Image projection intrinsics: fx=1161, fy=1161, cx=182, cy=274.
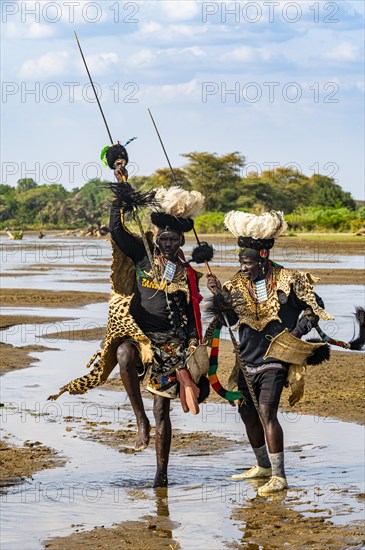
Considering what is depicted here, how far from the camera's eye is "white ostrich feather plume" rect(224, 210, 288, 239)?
7461 millimetres

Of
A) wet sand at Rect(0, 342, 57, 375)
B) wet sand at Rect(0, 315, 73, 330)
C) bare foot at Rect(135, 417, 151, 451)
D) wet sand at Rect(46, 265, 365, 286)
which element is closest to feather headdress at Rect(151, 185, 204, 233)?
bare foot at Rect(135, 417, 151, 451)

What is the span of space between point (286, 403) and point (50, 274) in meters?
23.9

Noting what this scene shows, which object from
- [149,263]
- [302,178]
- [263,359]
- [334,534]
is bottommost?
[334,534]

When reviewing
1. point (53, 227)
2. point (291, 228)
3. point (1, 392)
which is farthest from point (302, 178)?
point (1, 392)

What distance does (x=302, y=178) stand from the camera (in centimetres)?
10588

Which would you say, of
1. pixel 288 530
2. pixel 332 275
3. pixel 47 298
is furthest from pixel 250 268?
pixel 332 275

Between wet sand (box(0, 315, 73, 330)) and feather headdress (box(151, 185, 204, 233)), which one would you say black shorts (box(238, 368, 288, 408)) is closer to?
feather headdress (box(151, 185, 204, 233))

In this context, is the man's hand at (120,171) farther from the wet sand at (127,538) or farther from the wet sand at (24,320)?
the wet sand at (24,320)

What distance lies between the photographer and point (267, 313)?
7461 mm

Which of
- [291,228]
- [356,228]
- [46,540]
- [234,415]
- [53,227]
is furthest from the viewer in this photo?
[53,227]

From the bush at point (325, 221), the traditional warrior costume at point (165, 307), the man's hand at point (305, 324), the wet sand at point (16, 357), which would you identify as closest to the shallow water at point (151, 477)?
the traditional warrior costume at point (165, 307)

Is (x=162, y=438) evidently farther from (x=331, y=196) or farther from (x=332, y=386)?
(x=331, y=196)

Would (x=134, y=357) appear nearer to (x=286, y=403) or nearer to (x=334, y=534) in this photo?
(x=334, y=534)

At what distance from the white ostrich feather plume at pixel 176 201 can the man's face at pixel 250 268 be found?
1.55 feet
